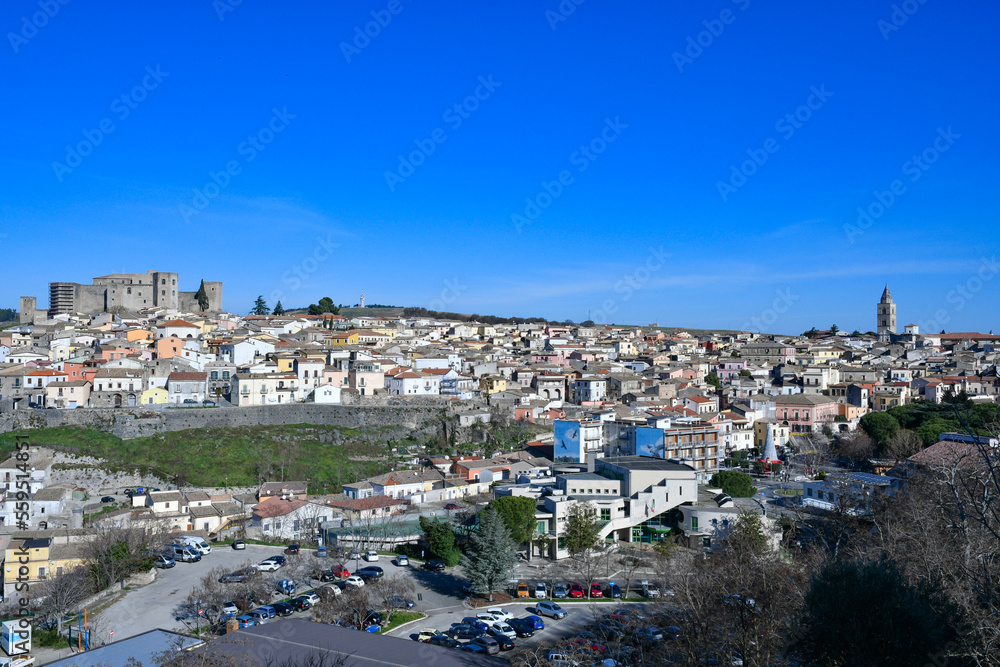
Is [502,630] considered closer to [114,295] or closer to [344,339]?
[344,339]

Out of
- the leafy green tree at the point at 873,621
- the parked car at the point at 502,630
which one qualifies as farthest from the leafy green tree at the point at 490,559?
the leafy green tree at the point at 873,621

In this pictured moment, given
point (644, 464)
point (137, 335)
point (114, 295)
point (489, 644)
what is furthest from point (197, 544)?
point (114, 295)

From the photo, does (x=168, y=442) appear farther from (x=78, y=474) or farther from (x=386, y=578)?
(x=386, y=578)

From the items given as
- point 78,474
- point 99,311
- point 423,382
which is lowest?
point 78,474

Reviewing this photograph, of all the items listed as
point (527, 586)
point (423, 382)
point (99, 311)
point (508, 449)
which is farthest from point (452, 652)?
point (99, 311)

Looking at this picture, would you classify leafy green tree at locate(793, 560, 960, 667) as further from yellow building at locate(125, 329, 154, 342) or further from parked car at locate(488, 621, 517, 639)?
yellow building at locate(125, 329, 154, 342)

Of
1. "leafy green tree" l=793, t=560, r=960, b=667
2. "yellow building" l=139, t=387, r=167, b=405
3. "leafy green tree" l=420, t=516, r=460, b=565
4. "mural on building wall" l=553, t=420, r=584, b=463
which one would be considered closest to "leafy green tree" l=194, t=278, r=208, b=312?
"yellow building" l=139, t=387, r=167, b=405
